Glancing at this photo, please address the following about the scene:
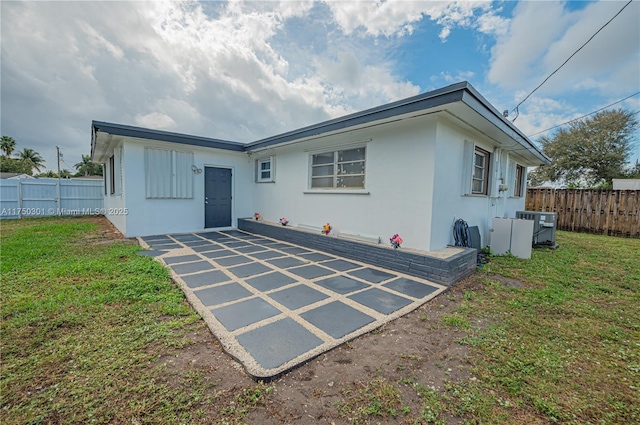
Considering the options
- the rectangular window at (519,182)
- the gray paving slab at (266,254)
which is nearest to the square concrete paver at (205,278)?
the gray paving slab at (266,254)

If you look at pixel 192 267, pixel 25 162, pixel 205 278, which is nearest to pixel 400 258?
pixel 205 278

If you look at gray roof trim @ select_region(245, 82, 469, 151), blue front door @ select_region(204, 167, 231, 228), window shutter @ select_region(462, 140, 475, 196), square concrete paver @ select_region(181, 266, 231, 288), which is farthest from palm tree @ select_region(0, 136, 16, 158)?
window shutter @ select_region(462, 140, 475, 196)

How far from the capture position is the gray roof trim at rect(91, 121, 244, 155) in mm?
5770

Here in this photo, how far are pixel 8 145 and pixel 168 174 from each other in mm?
46707

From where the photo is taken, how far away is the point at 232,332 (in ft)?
7.19

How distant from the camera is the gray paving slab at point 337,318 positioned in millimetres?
2312

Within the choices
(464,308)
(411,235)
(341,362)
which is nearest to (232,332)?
(341,362)

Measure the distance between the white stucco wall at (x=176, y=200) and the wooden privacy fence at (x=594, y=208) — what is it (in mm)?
12020

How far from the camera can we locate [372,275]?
3922mm

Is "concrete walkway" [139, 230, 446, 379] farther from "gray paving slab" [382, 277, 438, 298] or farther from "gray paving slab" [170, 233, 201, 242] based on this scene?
"gray paving slab" [170, 233, 201, 242]

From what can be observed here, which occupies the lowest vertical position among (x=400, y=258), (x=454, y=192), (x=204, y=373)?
(x=204, y=373)

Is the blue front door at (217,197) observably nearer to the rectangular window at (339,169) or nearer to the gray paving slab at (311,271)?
the rectangular window at (339,169)

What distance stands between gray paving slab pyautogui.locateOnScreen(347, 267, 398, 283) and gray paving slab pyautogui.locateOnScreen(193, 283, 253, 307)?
1.69 metres

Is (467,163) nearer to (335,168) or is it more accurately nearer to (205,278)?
(335,168)
